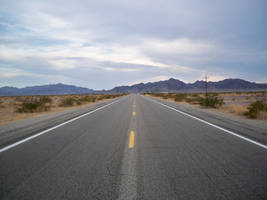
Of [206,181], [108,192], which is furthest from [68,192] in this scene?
[206,181]

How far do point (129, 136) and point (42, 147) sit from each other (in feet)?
9.35

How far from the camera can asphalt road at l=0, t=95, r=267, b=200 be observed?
2.89 m

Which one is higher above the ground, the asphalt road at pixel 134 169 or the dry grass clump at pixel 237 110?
the dry grass clump at pixel 237 110

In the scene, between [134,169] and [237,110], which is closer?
[134,169]

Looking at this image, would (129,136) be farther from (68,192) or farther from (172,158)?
(68,192)

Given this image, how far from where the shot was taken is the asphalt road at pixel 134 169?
289 cm

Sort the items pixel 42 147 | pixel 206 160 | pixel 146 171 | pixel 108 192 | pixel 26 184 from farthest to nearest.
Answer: pixel 42 147 < pixel 206 160 < pixel 146 171 < pixel 26 184 < pixel 108 192

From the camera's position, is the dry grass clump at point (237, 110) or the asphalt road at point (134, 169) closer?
the asphalt road at point (134, 169)

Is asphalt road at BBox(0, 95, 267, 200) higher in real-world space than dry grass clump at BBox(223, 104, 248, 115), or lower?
lower

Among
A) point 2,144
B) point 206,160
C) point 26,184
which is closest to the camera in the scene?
point 26,184

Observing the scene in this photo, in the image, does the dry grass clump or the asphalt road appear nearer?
the asphalt road

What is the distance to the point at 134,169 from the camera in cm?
375

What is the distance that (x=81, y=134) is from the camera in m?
6.97

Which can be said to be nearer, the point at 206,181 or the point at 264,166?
the point at 206,181
